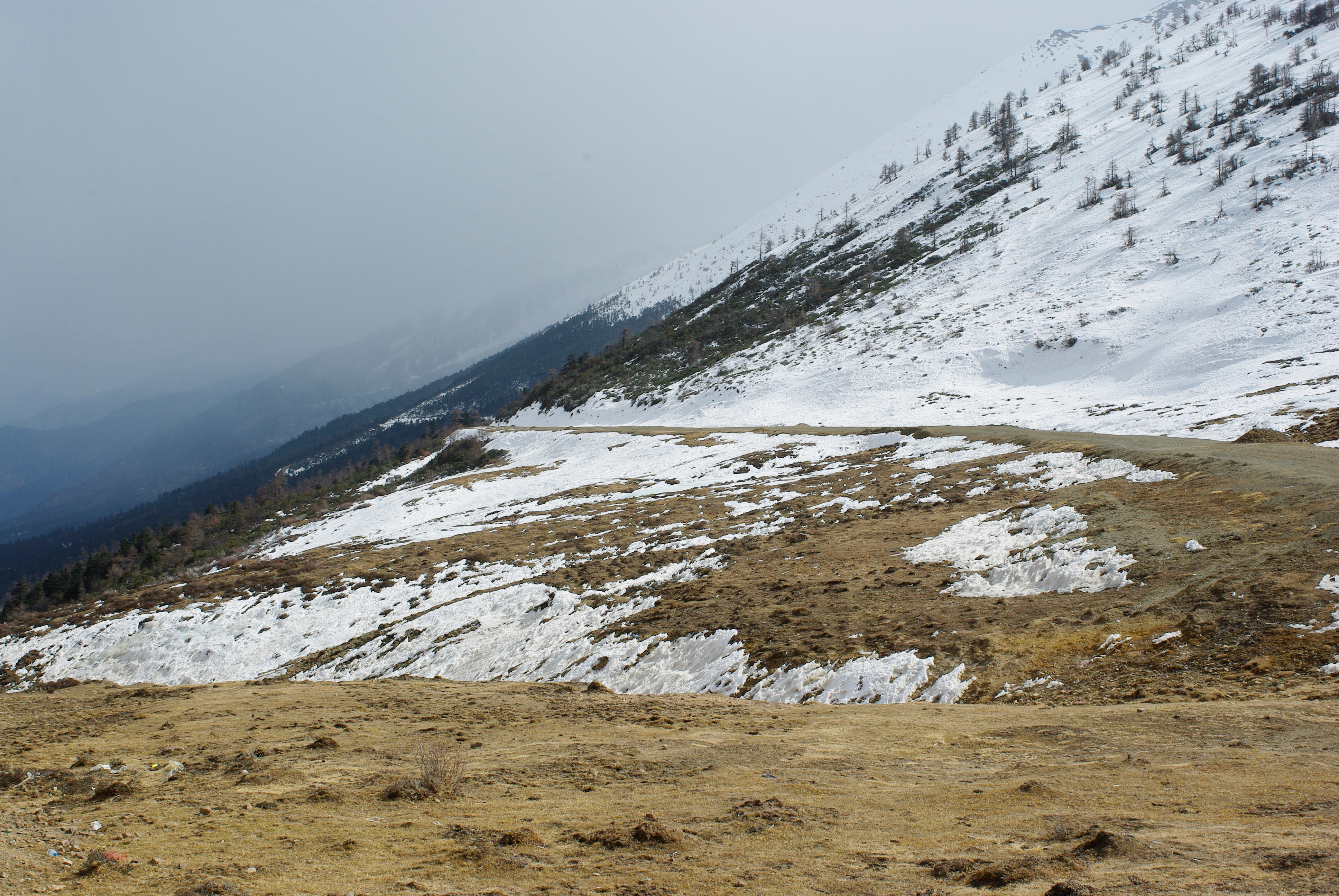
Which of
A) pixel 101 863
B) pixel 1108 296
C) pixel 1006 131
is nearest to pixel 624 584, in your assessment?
pixel 101 863

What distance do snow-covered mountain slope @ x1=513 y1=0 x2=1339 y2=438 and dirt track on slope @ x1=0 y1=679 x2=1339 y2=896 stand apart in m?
28.2

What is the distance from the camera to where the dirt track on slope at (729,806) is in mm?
5465

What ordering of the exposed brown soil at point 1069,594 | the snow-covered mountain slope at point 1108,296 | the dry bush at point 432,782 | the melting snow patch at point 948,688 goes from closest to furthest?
the dry bush at point 432,782
the exposed brown soil at point 1069,594
the melting snow patch at point 948,688
the snow-covered mountain slope at point 1108,296

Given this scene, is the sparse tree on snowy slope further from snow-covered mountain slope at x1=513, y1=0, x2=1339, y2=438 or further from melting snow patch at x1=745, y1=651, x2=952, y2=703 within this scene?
melting snow patch at x1=745, y1=651, x2=952, y2=703

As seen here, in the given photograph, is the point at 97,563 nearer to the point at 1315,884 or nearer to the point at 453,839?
the point at 453,839

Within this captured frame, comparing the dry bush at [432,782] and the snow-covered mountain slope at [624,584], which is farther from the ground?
the dry bush at [432,782]

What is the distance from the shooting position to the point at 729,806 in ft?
24.4

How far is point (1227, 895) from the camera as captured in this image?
168 inches

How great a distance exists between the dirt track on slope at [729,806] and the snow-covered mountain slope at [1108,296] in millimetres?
28152

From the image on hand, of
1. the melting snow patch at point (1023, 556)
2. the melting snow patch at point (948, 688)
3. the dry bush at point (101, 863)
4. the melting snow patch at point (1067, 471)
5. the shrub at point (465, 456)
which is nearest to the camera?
the dry bush at point (101, 863)

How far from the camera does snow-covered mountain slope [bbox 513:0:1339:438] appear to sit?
46281 millimetres

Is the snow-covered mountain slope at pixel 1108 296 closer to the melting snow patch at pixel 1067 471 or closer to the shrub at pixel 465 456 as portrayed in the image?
the melting snow patch at pixel 1067 471

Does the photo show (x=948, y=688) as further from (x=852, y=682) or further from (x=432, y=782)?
(x=432, y=782)

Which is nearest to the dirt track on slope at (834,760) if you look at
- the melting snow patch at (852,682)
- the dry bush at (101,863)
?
the dry bush at (101,863)
